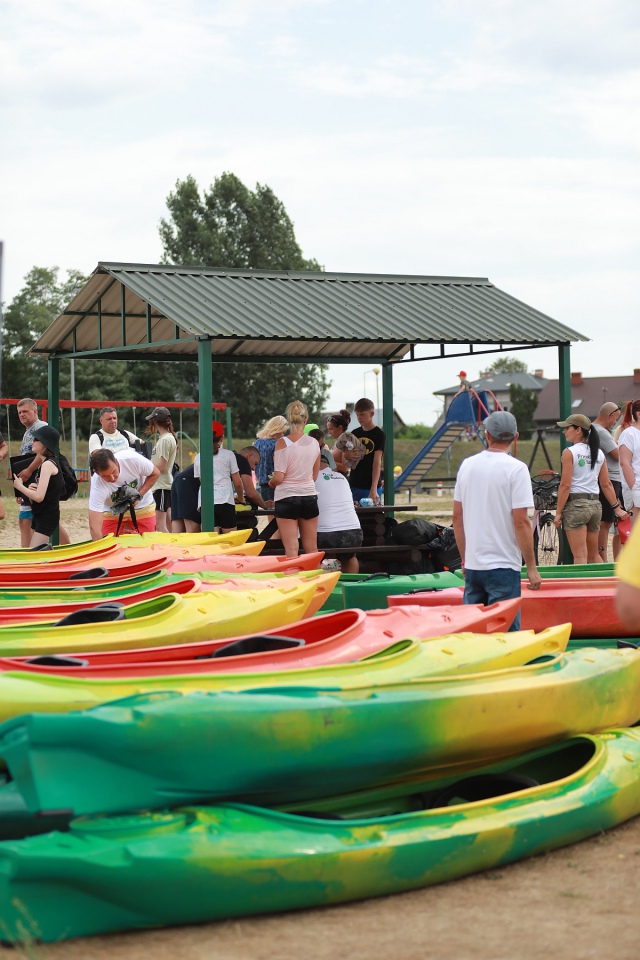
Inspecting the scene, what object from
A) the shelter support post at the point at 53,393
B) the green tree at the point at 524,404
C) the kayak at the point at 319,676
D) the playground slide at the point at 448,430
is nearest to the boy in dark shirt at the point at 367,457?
the shelter support post at the point at 53,393

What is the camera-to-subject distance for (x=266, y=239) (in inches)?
2050

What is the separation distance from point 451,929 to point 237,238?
49964 millimetres

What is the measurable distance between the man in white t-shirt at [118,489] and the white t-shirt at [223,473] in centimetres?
62

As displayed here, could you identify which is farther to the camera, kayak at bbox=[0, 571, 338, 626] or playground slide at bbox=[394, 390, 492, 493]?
playground slide at bbox=[394, 390, 492, 493]

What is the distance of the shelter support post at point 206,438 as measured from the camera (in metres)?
10.5

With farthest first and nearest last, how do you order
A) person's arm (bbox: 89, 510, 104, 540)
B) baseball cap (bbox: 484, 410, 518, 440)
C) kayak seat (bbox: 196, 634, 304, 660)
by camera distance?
1. person's arm (bbox: 89, 510, 104, 540)
2. baseball cap (bbox: 484, 410, 518, 440)
3. kayak seat (bbox: 196, 634, 304, 660)

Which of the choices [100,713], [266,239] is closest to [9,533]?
[100,713]

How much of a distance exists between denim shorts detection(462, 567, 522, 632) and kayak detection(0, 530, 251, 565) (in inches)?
147

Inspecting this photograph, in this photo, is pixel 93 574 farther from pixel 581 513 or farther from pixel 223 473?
pixel 581 513

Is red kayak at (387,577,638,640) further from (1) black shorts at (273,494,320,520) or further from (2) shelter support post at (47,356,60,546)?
(2) shelter support post at (47,356,60,546)

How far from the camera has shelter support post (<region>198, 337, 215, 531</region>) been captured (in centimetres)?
1047

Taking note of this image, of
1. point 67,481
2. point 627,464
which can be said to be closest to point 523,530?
point 627,464

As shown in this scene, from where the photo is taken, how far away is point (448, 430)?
3441cm

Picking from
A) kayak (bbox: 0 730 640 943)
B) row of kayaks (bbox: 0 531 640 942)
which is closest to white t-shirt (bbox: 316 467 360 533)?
row of kayaks (bbox: 0 531 640 942)
